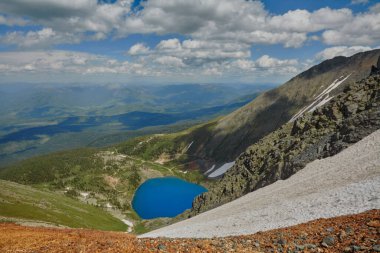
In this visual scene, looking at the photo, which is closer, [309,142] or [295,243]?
[295,243]

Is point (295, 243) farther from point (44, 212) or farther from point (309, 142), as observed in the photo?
point (44, 212)

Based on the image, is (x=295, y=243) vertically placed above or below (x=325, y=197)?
above

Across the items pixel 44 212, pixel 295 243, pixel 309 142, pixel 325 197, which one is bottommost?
pixel 44 212

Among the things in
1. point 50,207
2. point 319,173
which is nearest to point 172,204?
point 50,207

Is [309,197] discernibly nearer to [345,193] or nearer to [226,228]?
[345,193]

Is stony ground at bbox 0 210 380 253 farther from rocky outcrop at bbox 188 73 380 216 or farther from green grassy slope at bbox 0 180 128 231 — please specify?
green grassy slope at bbox 0 180 128 231

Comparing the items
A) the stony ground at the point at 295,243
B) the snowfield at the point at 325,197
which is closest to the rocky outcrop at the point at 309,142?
the snowfield at the point at 325,197

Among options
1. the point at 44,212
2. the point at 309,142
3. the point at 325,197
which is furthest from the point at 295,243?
the point at 44,212
